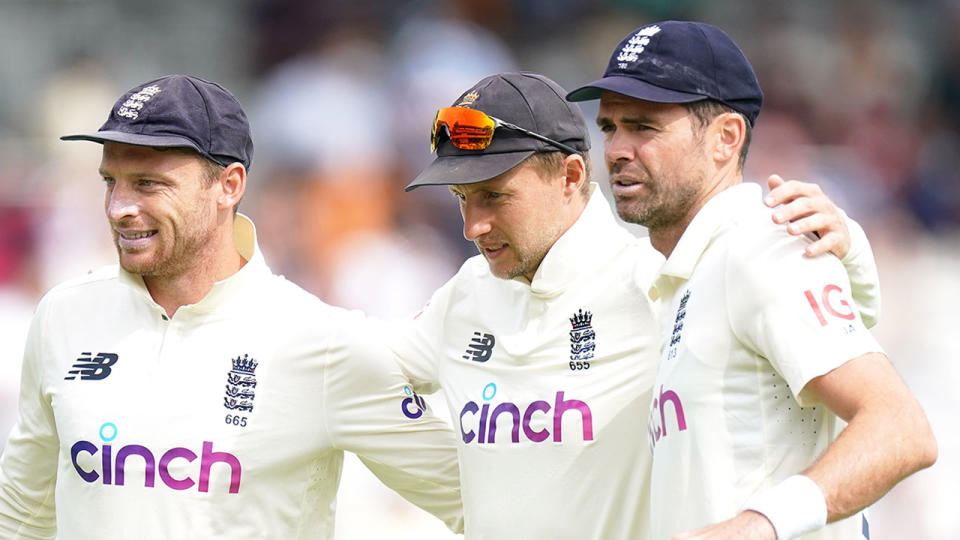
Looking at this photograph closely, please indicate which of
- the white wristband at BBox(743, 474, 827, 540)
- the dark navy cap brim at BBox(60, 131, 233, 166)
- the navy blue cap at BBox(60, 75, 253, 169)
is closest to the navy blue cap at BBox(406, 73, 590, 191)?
the navy blue cap at BBox(60, 75, 253, 169)

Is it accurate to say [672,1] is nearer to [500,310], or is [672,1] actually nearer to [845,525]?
[500,310]

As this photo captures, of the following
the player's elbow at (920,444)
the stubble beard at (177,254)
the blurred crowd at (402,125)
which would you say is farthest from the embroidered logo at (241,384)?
the blurred crowd at (402,125)

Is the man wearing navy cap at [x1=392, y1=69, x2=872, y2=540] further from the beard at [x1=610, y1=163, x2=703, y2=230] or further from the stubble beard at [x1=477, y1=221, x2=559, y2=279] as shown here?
the beard at [x1=610, y1=163, x2=703, y2=230]

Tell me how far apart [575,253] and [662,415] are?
0.83m

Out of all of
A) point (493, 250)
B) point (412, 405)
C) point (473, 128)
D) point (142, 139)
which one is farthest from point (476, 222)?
point (142, 139)

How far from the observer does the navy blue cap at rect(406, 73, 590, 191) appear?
462 cm

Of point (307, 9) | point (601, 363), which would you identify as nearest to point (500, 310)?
point (601, 363)

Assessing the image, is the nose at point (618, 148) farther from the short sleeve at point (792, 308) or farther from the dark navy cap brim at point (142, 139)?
the dark navy cap brim at point (142, 139)

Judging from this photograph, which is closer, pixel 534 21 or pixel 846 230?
pixel 846 230

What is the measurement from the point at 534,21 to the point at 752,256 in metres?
9.36

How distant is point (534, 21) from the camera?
12883 mm

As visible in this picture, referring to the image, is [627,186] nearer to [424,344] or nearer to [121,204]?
[424,344]

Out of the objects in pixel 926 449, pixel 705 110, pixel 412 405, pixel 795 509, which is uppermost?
pixel 705 110

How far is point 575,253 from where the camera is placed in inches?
185
